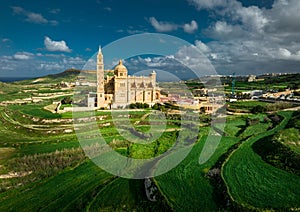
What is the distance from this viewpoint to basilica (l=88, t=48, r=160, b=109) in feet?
134

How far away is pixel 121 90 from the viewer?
4231cm

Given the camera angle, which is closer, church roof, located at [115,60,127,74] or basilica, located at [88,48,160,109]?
basilica, located at [88,48,160,109]

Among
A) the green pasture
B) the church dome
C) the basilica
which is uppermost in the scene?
the church dome

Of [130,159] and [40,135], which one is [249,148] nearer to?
[130,159]

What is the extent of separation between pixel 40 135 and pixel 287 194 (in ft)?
82.1

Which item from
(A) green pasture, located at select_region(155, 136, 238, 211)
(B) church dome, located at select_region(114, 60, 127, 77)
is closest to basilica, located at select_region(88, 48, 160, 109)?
(B) church dome, located at select_region(114, 60, 127, 77)

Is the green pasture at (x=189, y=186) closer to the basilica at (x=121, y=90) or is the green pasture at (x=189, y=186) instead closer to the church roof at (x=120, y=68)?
the basilica at (x=121, y=90)

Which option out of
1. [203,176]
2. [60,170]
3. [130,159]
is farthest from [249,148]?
[60,170]

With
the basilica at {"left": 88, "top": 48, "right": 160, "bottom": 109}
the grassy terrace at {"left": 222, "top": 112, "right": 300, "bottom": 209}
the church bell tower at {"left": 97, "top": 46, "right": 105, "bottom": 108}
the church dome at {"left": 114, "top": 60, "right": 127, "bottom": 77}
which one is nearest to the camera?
the grassy terrace at {"left": 222, "top": 112, "right": 300, "bottom": 209}

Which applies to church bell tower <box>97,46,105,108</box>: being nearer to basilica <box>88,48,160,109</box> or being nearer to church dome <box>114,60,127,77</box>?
basilica <box>88,48,160,109</box>

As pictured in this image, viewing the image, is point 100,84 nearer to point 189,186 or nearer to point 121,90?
point 121,90

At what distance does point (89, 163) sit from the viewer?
60.8 ft

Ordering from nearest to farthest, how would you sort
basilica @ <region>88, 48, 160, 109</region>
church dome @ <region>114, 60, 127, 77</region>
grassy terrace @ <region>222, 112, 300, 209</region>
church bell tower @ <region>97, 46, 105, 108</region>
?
grassy terrace @ <region>222, 112, 300, 209</region>
church bell tower @ <region>97, 46, 105, 108</region>
basilica @ <region>88, 48, 160, 109</region>
church dome @ <region>114, 60, 127, 77</region>

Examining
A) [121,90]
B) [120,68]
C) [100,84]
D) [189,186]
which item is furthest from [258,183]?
[120,68]
